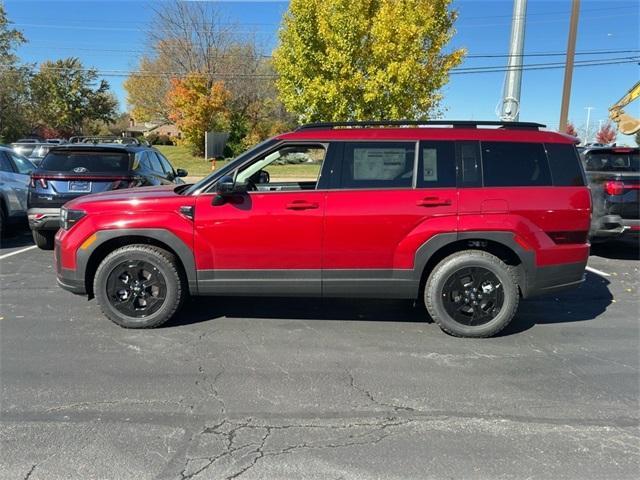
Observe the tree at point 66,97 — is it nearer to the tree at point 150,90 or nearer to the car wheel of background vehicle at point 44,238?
the tree at point 150,90

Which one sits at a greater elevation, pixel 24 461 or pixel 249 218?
pixel 249 218

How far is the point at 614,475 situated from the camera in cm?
271

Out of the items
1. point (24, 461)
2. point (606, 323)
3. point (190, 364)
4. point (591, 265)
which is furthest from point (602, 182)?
point (24, 461)

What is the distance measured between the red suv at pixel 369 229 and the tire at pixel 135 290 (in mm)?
11

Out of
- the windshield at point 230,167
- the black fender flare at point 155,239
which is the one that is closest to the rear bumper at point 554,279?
the windshield at point 230,167

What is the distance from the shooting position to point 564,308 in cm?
572

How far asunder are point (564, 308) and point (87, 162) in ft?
23.2

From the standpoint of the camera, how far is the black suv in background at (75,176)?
→ 777cm

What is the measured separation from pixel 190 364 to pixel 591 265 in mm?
6621

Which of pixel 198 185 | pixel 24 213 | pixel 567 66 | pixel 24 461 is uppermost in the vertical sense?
pixel 567 66

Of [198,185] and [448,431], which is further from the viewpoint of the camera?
[198,185]

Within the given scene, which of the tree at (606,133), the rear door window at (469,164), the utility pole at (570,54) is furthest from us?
the tree at (606,133)

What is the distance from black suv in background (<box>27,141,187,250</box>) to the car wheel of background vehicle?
11 cm

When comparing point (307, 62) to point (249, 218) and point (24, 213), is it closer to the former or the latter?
point (24, 213)
